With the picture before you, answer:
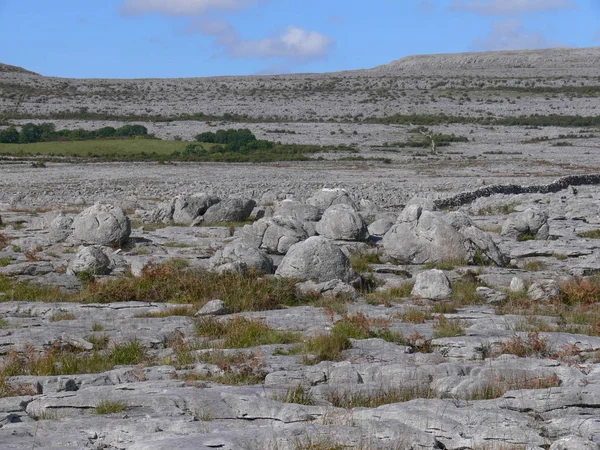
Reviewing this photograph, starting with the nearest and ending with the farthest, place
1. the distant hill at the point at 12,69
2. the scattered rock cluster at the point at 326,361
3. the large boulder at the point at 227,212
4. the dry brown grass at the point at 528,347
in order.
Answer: the scattered rock cluster at the point at 326,361 → the dry brown grass at the point at 528,347 → the large boulder at the point at 227,212 → the distant hill at the point at 12,69

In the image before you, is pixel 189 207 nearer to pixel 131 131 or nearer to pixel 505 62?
pixel 131 131

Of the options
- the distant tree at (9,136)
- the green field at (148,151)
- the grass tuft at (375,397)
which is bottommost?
the grass tuft at (375,397)

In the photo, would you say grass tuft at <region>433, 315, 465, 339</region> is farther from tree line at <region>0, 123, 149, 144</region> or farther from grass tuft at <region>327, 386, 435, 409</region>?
tree line at <region>0, 123, 149, 144</region>

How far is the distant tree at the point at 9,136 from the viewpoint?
70.1 meters

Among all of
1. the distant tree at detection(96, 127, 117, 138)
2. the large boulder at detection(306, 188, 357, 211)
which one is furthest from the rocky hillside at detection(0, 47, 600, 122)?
the large boulder at detection(306, 188, 357, 211)

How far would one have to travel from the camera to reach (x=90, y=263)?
57.3 feet

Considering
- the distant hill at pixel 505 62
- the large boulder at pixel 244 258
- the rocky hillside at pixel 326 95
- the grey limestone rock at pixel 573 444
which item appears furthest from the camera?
the distant hill at pixel 505 62

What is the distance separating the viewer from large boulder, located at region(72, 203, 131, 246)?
20859mm

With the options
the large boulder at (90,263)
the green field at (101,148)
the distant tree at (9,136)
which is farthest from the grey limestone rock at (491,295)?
the distant tree at (9,136)

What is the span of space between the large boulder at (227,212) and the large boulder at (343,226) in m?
5.11

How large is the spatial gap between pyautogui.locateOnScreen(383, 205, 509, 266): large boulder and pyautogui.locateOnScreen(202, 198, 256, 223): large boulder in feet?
25.0

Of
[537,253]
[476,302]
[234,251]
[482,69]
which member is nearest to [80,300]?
[234,251]

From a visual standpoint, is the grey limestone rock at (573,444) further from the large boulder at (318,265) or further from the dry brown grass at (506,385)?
the large boulder at (318,265)

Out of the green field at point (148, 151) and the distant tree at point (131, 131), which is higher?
the distant tree at point (131, 131)
